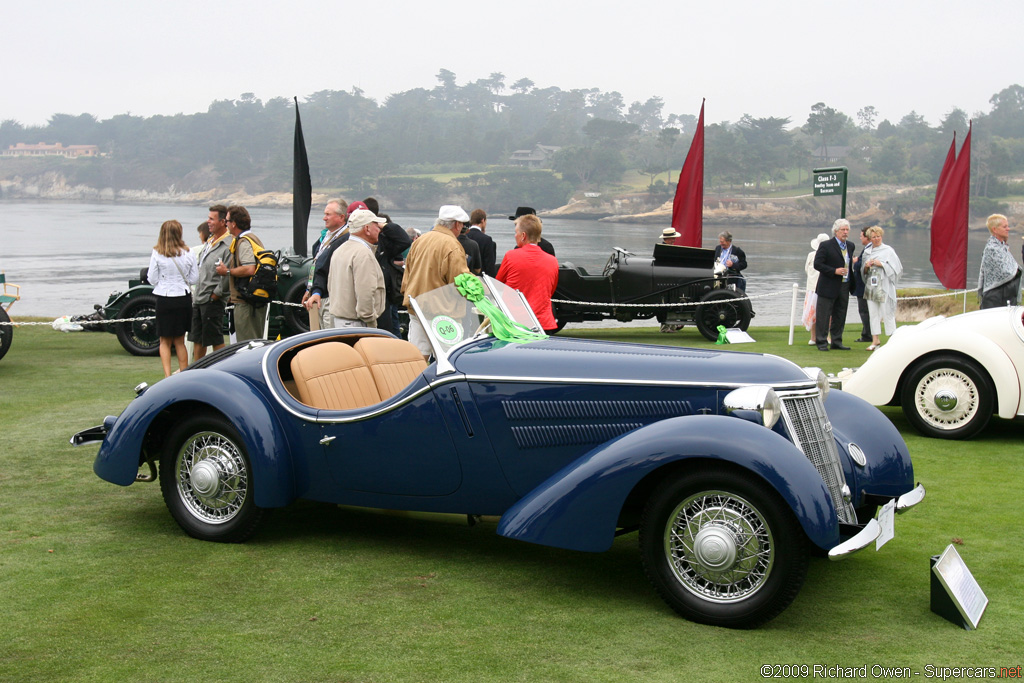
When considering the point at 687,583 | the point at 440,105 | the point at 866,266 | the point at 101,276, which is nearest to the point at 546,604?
the point at 687,583

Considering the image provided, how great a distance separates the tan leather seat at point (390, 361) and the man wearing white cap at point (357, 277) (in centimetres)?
191

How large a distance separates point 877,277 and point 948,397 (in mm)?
6029

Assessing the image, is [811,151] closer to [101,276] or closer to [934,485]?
[101,276]

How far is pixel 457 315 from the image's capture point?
4.54 meters

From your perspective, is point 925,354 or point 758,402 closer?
point 758,402

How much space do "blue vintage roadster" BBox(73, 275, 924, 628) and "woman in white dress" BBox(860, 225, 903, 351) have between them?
8.46 meters

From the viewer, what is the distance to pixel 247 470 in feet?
15.2

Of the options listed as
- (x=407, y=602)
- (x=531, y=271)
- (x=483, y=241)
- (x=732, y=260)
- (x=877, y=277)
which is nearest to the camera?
(x=407, y=602)

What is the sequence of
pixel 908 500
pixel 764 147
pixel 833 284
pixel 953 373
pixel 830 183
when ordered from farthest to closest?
1. pixel 764 147
2. pixel 830 183
3. pixel 833 284
4. pixel 953 373
5. pixel 908 500

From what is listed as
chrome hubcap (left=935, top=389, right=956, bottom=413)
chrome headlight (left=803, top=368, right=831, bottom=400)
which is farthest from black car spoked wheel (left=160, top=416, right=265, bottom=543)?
chrome hubcap (left=935, top=389, right=956, bottom=413)

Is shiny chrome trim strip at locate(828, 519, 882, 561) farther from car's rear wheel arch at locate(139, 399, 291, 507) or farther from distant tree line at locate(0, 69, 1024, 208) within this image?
distant tree line at locate(0, 69, 1024, 208)

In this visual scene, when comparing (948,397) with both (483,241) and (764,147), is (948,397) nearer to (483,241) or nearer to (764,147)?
(483,241)

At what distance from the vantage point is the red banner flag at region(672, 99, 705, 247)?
15664 millimetres

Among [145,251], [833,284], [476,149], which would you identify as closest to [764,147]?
[476,149]
